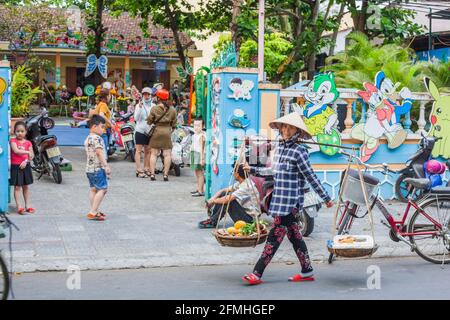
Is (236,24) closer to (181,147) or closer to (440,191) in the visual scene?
(181,147)

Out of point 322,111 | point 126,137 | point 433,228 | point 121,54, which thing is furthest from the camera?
point 121,54

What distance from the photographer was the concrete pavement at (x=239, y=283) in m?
6.69

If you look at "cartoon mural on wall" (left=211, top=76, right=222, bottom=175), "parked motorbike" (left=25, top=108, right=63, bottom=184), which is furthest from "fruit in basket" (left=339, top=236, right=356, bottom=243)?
"parked motorbike" (left=25, top=108, right=63, bottom=184)

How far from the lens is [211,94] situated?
11.3 metres

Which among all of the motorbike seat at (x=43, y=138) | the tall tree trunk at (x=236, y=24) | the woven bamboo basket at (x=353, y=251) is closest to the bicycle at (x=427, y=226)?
the woven bamboo basket at (x=353, y=251)

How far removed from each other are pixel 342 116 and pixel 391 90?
111 centimetres

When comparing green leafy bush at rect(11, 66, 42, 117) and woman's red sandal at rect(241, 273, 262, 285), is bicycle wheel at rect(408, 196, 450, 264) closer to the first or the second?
woman's red sandal at rect(241, 273, 262, 285)

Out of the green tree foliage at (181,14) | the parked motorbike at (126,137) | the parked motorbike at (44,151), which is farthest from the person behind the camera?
the green tree foliage at (181,14)

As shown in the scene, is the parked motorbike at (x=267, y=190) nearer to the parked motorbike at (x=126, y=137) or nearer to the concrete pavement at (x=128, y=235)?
the concrete pavement at (x=128, y=235)

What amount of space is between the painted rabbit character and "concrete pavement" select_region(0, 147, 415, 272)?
1.87 meters

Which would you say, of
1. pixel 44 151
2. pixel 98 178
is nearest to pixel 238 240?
pixel 98 178

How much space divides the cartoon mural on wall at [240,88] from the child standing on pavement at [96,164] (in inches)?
79.8

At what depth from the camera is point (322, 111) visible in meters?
11.5

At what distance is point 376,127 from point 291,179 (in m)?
5.09
